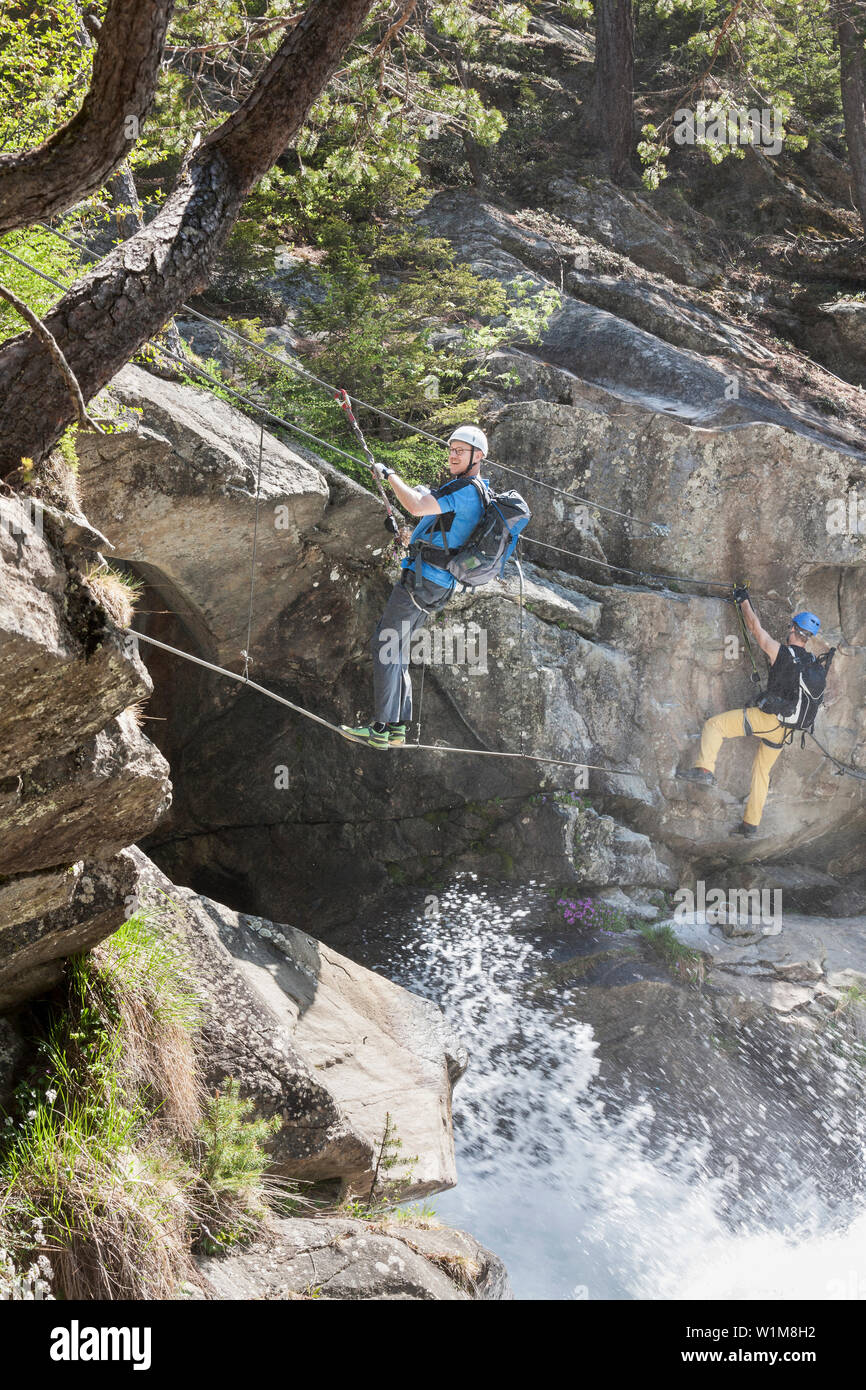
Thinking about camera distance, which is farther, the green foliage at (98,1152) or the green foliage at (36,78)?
the green foliage at (36,78)

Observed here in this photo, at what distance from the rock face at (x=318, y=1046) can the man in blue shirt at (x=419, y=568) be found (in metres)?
1.87

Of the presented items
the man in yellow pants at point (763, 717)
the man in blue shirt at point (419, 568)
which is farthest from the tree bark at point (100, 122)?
the man in yellow pants at point (763, 717)

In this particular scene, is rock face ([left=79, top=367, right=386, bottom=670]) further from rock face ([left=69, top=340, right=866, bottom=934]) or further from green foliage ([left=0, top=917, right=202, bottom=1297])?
green foliage ([left=0, top=917, right=202, bottom=1297])

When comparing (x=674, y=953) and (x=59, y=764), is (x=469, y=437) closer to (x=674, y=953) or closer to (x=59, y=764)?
(x=59, y=764)

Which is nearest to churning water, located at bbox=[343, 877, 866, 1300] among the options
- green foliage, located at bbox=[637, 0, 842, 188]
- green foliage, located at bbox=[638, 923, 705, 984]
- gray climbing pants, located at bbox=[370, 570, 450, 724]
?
→ green foliage, located at bbox=[638, 923, 705, 984]

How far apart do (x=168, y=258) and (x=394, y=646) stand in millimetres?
3729

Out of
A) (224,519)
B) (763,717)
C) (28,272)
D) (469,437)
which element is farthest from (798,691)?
(28,272)

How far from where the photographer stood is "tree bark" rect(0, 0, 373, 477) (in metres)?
4.19

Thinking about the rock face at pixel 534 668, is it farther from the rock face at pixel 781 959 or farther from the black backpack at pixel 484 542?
the black backpack at pixel 484 542

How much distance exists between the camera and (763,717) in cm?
1145

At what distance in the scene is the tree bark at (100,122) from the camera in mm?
3842

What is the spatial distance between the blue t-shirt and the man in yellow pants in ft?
17.7

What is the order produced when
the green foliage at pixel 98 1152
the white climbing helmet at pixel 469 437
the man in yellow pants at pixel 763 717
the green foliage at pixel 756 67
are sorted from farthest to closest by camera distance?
the green foliage at pixel 756 67, the man in yellow pants at pixel 763 717, the white climbing helmet at pixel 469 437, the green foliage at pixel 98 1152

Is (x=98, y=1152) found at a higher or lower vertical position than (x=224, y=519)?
lower
